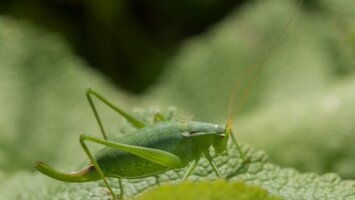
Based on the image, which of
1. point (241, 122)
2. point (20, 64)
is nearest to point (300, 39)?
point (241, 122)

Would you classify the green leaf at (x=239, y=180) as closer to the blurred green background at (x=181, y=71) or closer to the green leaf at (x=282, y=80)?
the blurred green background at (x=181, y=71)

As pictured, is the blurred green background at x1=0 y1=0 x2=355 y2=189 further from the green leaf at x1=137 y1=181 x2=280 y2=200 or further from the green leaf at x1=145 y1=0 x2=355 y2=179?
the green leaf at x1=137 y1=181 x2=280 y2=200

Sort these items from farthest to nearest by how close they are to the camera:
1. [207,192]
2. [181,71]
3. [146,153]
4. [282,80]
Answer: [181,71]
[282,80]
[146,153]
[207,192]

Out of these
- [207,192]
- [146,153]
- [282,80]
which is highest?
[282,80]

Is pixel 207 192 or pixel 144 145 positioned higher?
pixel 144 145

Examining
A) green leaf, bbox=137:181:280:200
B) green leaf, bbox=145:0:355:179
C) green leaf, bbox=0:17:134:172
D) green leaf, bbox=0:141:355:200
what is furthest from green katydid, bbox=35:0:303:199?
green leaf, bbox=0:17:134:172

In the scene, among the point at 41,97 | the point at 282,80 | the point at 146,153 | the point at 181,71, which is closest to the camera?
the point at 146,153

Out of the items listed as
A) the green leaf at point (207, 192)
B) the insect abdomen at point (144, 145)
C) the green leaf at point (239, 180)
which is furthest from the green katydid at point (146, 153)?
the green leaf at point (207, 192)

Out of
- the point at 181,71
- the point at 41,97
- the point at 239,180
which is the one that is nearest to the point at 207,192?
the point at 239,180

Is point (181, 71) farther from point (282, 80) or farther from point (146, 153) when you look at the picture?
point (146, 153)
